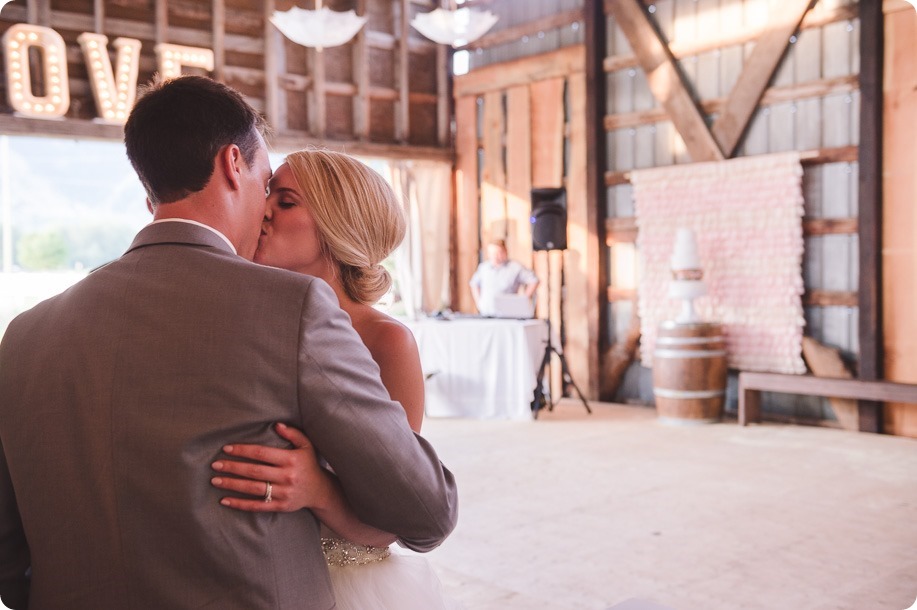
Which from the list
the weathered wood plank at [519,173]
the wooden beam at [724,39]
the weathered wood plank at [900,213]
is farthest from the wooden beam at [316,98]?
the weathered wood plank at [900,213]

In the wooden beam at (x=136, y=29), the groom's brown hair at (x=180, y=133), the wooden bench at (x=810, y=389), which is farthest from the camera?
the wooden beam at (x=136, y=29)

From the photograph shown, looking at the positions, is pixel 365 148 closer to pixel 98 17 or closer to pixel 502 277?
pixel 502 277

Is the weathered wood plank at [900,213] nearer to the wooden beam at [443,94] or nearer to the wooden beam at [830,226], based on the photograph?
the wooden beam at [830,226]

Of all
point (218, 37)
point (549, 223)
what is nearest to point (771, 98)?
point (549, 223)

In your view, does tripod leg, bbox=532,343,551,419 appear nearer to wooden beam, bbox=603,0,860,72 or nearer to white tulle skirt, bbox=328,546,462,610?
wooden beam, bbox=603,0,860,72

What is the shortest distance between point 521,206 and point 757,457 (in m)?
4.16

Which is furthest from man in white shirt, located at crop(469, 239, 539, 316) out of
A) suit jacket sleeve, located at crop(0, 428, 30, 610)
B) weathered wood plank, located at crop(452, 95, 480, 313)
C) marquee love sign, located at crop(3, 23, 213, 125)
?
suit jacket sleeve, located at crop(0, 428, 30, 610)

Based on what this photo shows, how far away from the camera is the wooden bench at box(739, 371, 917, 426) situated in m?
6.02

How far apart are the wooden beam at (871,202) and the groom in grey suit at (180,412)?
19.8 feet

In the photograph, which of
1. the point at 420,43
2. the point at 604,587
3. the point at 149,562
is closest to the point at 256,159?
the point at 149,562

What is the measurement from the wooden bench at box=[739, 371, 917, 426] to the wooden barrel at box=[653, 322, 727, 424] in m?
0.21

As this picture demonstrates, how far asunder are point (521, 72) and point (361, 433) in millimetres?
8268

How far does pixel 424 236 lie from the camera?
957 cm

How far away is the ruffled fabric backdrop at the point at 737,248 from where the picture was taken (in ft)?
22.2
